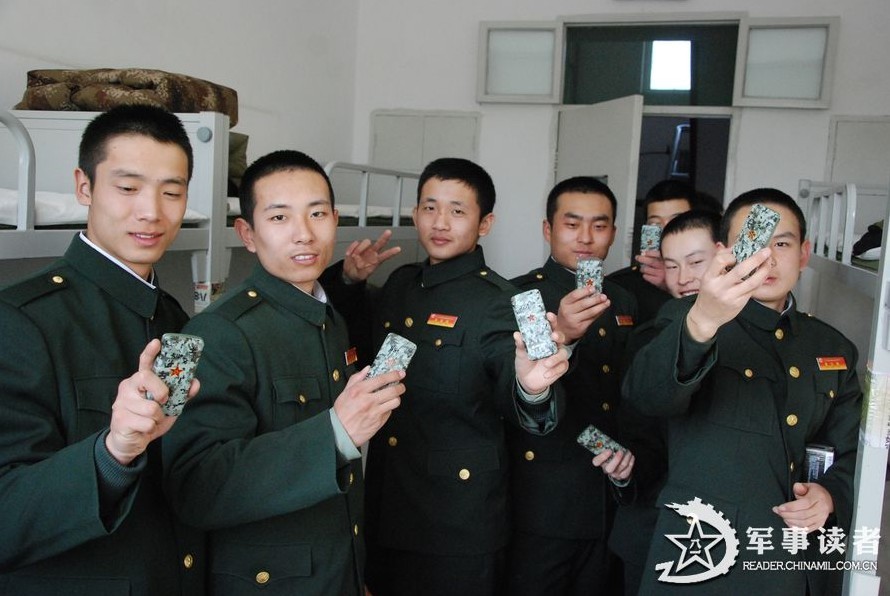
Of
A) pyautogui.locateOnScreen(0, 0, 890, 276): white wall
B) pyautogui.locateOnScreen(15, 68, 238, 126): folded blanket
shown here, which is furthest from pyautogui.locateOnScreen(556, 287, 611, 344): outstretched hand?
pyautogui.locateOnScreen(0, 0, 890, 276): white wall

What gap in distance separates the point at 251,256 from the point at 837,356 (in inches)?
100

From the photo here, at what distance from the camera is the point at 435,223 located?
205 centimetres

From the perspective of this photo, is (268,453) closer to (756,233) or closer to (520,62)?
(756,233)

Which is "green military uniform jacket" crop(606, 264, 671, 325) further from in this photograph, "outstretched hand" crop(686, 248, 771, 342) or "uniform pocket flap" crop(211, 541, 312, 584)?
"uniform pocket flap" crop(211, 541, 312, 584)

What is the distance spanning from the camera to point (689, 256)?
205 cm

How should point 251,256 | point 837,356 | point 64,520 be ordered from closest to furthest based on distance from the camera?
point 64,520 < point 837,356 < point 251,256

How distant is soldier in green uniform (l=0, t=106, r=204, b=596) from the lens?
968 mm

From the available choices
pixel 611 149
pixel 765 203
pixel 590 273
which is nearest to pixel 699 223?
pixel 765 203

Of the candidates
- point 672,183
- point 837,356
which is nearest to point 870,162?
point 672,183

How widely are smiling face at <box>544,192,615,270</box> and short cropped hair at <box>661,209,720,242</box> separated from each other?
11.0 inches

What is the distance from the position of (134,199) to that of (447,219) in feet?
3.11

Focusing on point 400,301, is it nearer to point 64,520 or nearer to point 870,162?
point 64,520

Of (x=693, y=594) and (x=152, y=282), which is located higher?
(x=152, y=282)

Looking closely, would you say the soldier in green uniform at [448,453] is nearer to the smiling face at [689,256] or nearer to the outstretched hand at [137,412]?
the smiling face at [689,256]
